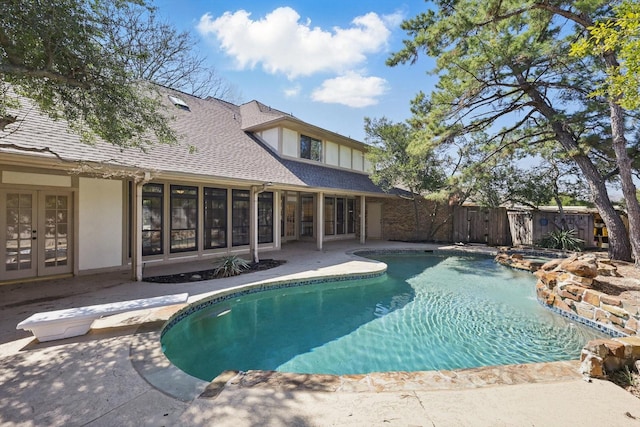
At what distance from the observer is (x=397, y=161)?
1423 cm

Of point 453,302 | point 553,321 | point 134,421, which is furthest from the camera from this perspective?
point 453,302

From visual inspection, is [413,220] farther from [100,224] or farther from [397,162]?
[100,224]

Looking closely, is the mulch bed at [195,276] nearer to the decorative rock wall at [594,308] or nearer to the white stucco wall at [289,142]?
the white stucco wall at [289,142]

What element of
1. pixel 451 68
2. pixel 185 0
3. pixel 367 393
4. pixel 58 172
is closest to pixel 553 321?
pixel 367 393

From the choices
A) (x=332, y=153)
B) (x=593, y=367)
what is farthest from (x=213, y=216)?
(x=593, y=367)

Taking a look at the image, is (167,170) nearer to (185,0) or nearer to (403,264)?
Answer: (185,0)

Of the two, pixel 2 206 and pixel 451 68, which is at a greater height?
pixel 451 68

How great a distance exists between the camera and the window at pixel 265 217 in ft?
38.3

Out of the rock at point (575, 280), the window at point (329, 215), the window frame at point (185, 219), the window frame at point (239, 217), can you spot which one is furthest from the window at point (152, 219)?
the rock at point (575, 280)

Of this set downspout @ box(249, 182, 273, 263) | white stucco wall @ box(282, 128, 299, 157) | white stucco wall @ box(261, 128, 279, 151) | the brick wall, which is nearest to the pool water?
downspout @ box(249, 182, 273, 263)

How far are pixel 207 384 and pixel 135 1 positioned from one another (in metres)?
5.66

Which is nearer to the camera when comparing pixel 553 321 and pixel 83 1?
pixel 83 1

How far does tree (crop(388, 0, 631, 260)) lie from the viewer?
7582mm

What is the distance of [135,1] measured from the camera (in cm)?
460
